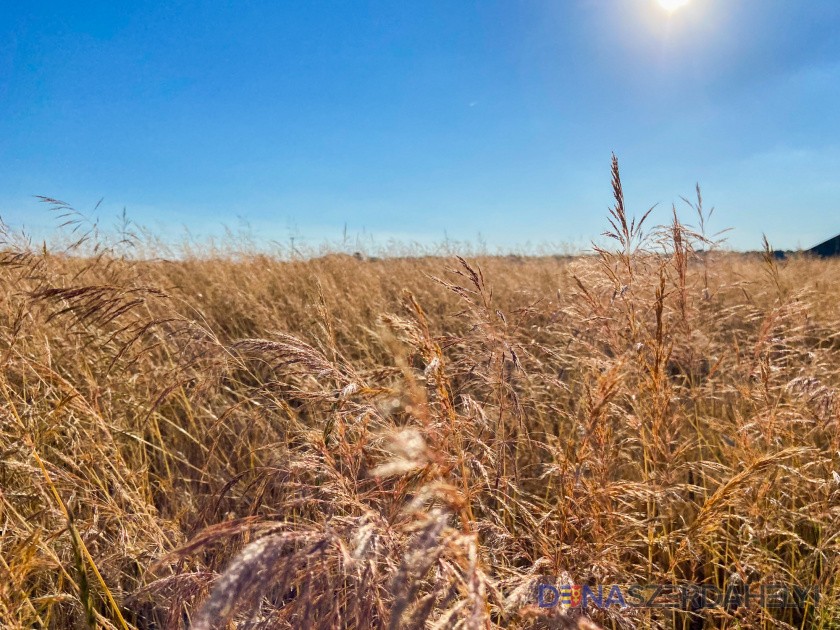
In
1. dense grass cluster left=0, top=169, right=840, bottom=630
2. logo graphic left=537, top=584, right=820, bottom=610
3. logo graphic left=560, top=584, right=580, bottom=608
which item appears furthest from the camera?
logo graphic left=537, top=584, right=820, bottom=610

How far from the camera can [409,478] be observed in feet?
3.14

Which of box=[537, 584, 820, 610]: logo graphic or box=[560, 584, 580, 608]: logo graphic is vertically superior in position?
box=[560, 584, 580, 608]: logo graphic

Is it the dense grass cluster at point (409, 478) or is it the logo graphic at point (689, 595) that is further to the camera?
the logo graphic at point (689, 595)

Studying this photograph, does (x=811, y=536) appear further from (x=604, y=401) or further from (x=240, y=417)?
(x=240, y=417)

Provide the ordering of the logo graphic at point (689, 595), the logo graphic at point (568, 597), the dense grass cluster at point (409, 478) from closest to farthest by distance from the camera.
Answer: the dense grass cluster at point (409, 478)
the logo graphic at point (568, 597)
the logo graphic at point (689, 595)

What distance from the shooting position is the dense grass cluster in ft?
2.64

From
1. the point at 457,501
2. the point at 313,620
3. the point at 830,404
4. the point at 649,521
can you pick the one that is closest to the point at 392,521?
the point at 313,620

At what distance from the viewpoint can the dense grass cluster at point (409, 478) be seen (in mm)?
804

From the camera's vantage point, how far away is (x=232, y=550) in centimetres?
130

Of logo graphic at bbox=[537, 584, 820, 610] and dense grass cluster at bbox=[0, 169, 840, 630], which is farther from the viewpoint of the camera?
logo graphic at bbox=[537, 584, 820, 610]

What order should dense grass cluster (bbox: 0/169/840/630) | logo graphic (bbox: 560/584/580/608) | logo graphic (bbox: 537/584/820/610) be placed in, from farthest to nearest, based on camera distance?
logo graphic (bbox: 537/584/820/610) < logo graphic (bbox: 560/584/580/608) < dense grass cluster (bbox: 0/169/840/630)

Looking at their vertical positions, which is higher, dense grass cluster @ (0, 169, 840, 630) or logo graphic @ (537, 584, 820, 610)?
dense grass cluster @ (0, 169, 840, 630)

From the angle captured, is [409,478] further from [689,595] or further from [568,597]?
→ [689,595]

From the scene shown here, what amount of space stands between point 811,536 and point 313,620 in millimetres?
2122
